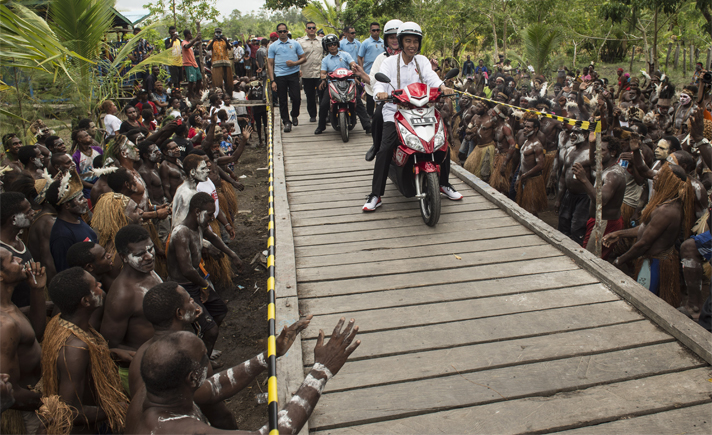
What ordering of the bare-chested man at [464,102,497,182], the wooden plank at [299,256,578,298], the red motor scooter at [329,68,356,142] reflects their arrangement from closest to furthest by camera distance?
the wooden plank at [299,256,578,298]
the red motor scooter at [329,68,356,142]
the bare-chested man at [464,102,497,182]

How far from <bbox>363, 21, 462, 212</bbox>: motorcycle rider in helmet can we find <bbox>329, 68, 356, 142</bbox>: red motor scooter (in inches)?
125

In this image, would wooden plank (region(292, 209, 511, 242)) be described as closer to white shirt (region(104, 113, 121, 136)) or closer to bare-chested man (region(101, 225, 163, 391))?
bare-chested man (region(101, 225, 163, 391))

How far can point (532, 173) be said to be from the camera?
830cm

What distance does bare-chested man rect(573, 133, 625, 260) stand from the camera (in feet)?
18.5

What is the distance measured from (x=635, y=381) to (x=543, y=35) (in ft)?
58.3

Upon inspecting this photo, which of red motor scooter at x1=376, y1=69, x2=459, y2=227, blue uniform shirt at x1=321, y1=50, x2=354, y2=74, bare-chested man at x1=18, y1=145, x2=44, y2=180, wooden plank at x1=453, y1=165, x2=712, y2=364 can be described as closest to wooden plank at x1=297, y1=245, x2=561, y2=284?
wooden plank at x1=453, y1=165, x2=712, y2=364

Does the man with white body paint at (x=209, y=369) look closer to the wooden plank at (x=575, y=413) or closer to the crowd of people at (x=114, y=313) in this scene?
the crowd of people at (x=114, y=313)

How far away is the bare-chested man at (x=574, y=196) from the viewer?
22.3 ft

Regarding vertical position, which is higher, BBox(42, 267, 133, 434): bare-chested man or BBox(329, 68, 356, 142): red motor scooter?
BBox(329, 68, 356, 142): red motor scooter

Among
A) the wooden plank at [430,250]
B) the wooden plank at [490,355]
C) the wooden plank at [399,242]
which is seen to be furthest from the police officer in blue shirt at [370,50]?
the wooden plank at [490,355]

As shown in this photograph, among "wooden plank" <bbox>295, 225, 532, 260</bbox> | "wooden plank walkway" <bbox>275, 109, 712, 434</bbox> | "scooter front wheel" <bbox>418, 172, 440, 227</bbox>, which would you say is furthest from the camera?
"scooter front wheel" <bbox>418, 172, 440, 227</bbox>

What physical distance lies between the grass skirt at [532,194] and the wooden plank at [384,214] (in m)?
2.74

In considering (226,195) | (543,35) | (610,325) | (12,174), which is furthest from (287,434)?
(543,35)

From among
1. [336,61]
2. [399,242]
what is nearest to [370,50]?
[336,61]
